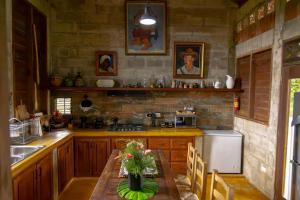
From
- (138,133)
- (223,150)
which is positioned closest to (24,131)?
(138,133)

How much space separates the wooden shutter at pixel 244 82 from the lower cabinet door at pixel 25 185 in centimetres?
338

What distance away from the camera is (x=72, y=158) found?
3891 millimetres

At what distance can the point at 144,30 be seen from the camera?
441 centimetres

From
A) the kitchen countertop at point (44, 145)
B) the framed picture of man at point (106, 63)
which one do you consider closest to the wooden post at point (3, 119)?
the kitchen countertop at point (44, 145)

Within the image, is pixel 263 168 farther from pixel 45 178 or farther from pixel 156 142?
pixel 45 178

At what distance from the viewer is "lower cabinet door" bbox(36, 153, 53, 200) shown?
8.60 ft

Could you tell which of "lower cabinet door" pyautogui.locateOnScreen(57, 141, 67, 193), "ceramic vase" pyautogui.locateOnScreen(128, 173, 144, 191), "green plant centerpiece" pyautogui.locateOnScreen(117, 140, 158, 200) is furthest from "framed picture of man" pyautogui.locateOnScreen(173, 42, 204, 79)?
"ceramic vase" pyautogui.locateOnScreen(128, 173, 144, 191)

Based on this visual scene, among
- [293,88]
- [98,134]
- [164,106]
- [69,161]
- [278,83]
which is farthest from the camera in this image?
[164,106]

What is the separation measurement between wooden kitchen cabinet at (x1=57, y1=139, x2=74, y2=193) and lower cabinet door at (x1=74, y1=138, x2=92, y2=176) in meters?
0.09

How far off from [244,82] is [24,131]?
366 cm

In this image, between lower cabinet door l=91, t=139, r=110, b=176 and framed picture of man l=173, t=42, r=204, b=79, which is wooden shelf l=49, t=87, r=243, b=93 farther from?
lower cabinet door l=91, t=139, r=110, b=176

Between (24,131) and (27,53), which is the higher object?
(27,53)

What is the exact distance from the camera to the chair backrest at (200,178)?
2090mm

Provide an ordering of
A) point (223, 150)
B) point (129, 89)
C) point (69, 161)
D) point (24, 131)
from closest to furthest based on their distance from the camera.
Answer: point (24, 131) < point (69, 161) < point (223, 150) < point (129, 89)
